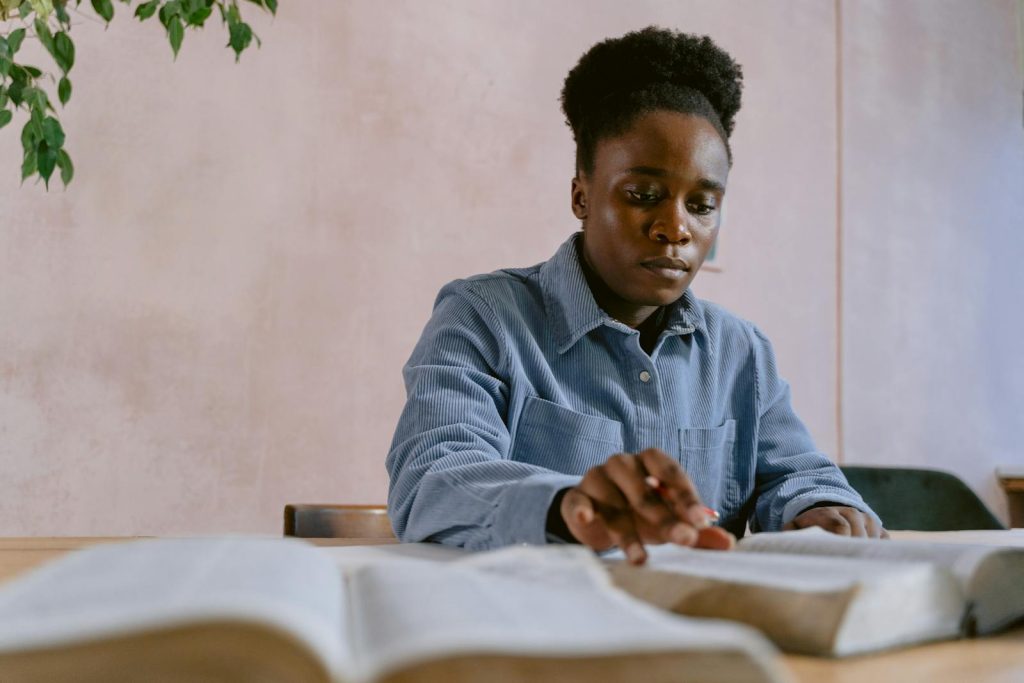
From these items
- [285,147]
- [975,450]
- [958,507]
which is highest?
[285,147]

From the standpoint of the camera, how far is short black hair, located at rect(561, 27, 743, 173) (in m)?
1.39

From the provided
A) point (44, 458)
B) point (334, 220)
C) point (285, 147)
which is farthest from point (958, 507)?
point (44, 458)

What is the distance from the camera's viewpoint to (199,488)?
2326mm

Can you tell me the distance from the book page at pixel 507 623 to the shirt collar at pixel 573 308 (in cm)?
82

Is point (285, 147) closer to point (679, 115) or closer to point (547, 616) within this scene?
point (679, 115)

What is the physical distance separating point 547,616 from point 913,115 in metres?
4.04

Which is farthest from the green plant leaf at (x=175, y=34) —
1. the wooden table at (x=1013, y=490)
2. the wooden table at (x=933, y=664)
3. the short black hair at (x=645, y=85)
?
the wooden table at (x=1013, y=490)

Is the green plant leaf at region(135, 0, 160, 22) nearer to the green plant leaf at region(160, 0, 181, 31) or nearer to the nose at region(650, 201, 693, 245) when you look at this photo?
the green plant leaf at region(160, 0, 181, 31)

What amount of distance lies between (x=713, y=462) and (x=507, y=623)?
1.09m

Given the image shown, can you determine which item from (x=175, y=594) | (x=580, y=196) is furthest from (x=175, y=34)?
(x=175, y=594)

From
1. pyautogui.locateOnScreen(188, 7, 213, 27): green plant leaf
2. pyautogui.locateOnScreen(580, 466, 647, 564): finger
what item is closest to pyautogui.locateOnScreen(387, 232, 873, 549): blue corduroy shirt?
pyautogui.locateOnScreen(580, 466, 647, 564): finger

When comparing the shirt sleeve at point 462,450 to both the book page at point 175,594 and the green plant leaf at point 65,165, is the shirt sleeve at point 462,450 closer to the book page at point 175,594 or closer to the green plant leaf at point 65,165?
the book page at point 175,594

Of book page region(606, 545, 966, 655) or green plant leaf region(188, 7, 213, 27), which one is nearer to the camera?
book page region(606, 545, 966, 655)

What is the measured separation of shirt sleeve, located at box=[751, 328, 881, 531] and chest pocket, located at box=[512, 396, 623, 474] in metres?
0.27
